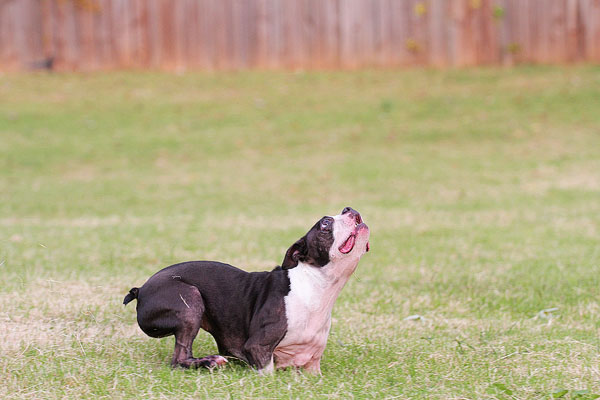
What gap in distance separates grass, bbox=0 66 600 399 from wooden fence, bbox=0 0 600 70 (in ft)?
1.36

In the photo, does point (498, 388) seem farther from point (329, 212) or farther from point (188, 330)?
point (329, 212)

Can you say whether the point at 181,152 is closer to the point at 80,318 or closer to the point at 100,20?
the point at 100,20

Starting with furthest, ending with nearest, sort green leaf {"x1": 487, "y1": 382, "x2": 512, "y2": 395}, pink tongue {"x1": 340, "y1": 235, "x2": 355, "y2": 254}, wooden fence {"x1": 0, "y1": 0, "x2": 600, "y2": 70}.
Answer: wooden fence {"x1": 0, "y1": 0, "x2": 600, "y2": 70} → pink tongue {"x1": 340, "y1": 235, "x2": 355, "y2": 254} → green leaf {"x1": 487, "y1": 382, "x2": 512, "y2": 395}

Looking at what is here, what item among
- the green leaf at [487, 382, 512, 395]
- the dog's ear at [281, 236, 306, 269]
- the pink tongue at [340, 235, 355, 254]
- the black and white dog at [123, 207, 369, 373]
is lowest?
the green leaf at [487, 382, 512, 395]

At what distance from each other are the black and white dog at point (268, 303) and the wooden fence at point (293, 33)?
522 inches

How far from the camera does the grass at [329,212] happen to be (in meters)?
4.08

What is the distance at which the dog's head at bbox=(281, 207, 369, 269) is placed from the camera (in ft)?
12.6

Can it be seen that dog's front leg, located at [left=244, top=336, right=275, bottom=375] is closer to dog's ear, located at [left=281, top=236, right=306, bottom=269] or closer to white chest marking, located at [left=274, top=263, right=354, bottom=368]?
white chest marking, located at [left=274, top=263, right=354, bottom=368]

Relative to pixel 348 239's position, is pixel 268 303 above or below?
below

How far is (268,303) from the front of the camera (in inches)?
154

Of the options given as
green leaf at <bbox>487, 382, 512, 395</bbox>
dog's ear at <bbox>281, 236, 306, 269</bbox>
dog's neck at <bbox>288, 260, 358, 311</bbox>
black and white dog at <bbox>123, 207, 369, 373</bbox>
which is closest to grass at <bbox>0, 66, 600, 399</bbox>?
green leaf at <bbox>487, 382, 512, 395</bbox>

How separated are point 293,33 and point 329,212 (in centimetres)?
760

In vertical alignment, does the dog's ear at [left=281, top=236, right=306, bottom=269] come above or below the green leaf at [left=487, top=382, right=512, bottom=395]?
above

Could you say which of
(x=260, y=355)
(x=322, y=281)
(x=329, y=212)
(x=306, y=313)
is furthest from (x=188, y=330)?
(x=329, y=212)
